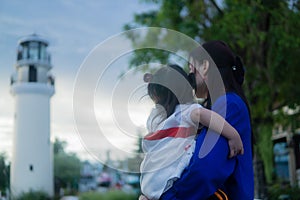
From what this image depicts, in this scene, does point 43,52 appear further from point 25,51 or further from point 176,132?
point 176,132

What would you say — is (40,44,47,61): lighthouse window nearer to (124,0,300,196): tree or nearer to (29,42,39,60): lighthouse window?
(29,42,39,60): lighthouse window

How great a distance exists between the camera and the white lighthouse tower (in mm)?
22953

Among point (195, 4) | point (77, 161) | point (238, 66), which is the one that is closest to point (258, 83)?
point (195, 4)

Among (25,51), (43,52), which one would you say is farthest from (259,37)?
(25,51)

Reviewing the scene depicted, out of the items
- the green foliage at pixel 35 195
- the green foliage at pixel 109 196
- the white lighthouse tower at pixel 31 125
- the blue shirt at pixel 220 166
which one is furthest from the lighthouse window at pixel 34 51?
the blue shirt at pixel 220 166

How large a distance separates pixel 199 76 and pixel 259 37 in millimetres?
8651

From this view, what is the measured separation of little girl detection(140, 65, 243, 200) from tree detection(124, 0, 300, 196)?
284 inches

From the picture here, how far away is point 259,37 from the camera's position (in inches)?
399

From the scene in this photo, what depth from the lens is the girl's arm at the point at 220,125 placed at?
169 centimetres

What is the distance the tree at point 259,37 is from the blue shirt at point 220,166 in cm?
714

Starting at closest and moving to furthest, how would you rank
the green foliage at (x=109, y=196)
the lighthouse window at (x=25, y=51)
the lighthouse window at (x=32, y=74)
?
1. the green foliage at (x=109, y=196)
2. the lighthouse window at (x=32, y=74)
3. the lighthouse window at (x=25, y=51)

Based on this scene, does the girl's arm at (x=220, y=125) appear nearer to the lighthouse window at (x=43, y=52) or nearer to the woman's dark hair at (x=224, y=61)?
the woman's dark hair at (x=224, y=61)

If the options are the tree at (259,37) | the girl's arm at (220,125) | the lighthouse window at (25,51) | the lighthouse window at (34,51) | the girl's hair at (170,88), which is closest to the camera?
the girl's arm at (220,125)

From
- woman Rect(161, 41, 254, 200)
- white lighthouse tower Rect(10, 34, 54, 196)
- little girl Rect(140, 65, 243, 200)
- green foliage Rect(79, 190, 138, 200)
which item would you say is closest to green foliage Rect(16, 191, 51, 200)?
white lighthouse tower Rect(10, 34, 54, 196)
